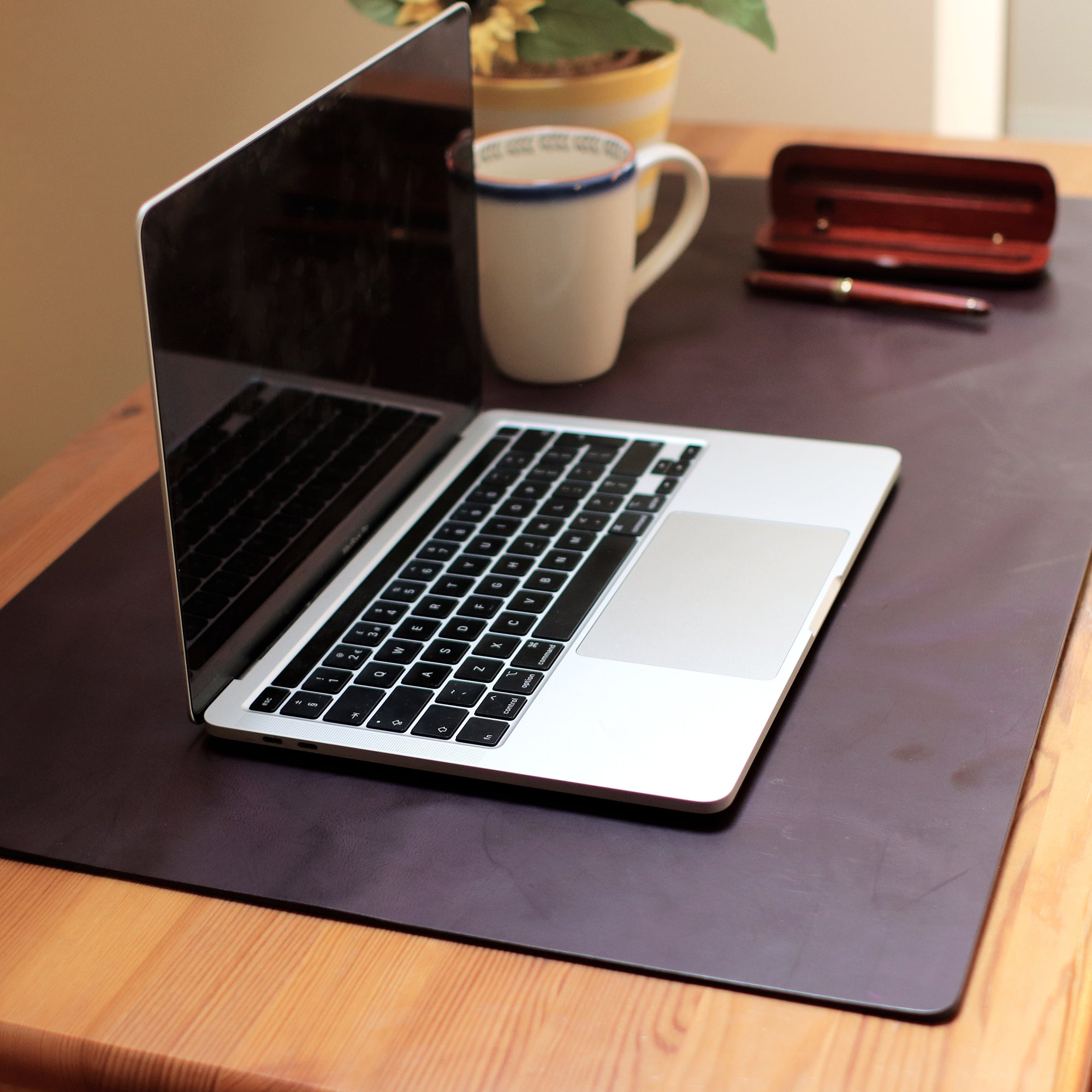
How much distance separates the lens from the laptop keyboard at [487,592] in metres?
0.57

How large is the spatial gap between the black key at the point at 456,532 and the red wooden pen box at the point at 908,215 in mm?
461

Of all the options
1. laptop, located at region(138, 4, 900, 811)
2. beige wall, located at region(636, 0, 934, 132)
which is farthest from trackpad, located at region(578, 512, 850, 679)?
beige wall, located at region(636, 0, 934, 132)

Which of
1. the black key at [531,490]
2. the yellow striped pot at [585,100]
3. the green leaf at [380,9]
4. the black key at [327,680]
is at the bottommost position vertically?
the black key at [327,680]

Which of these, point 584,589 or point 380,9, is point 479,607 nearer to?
point 584,589

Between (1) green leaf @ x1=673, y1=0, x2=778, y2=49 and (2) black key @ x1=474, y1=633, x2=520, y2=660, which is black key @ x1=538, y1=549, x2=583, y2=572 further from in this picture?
(1) green leaf @ x1=673, y1=0, x2=778, y2=49

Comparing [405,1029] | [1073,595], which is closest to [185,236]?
[405,1029]

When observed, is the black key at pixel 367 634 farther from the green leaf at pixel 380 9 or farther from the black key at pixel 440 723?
the green leaf at pixel 380 9

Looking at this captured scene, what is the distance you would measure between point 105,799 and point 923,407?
56 centimetres

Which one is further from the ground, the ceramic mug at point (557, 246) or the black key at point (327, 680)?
the ceramic mug at point (557, 246)

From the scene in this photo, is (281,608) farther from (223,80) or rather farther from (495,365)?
(223,80)

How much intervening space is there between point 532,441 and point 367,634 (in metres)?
0.23

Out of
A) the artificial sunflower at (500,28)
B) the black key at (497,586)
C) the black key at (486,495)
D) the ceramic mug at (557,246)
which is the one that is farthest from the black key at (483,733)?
the artificial sunflower at (500,28)

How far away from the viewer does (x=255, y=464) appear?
24.0 inches

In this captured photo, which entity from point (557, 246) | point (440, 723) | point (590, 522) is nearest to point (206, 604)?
point (440, 723)
